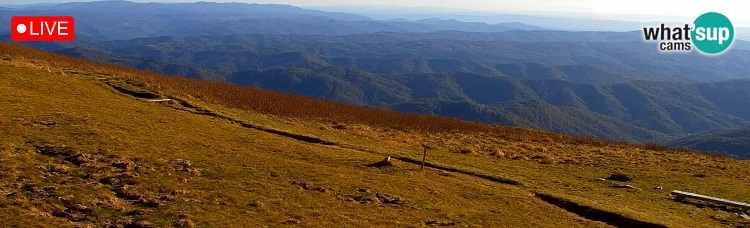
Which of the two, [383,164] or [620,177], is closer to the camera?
[383,164]

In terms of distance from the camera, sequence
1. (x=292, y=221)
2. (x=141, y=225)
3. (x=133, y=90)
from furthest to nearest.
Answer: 1. (x=133, y=90)
2. (x=292, y=221)
3. (x=141, y=225)

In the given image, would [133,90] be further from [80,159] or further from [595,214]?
[595,214]

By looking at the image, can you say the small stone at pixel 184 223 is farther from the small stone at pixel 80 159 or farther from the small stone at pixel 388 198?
the small stone at pixel 388 198

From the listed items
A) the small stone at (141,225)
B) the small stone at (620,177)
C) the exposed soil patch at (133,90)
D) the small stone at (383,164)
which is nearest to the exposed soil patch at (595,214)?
the small stone at (383,164)

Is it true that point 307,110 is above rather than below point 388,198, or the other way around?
below

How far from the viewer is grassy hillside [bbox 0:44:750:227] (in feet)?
54.9

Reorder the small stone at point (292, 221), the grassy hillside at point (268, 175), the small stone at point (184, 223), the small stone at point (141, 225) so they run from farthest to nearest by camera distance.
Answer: the grassy hillside at point (268, 175), the small stone at point (292, 221), the small stone at point (184, 223), the small stone at point (141, 225)

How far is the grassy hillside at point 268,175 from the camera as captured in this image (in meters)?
16.7

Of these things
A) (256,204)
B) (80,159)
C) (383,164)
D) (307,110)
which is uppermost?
(80,159)

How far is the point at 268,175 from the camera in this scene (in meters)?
21.5

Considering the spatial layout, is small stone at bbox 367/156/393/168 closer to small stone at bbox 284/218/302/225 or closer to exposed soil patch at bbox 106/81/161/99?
small stone at bbox 284/218/302/225

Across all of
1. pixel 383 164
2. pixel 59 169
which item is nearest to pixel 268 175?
pixel 383 164

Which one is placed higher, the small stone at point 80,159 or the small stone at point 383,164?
the small stone at point 80,159

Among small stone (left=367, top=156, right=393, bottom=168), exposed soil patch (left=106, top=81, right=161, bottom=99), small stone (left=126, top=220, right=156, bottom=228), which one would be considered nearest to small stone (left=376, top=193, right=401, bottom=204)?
small stone (left=367, top=156, right=393, bottom=168)
